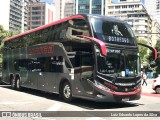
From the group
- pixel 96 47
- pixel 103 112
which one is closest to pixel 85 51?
pixel 96 47

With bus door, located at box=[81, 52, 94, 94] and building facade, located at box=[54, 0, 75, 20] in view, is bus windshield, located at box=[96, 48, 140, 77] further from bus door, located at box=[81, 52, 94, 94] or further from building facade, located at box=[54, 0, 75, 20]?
building facade, located at box=[54, 0, 75, 20]

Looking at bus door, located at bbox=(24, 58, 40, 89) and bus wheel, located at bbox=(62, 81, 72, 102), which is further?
bus door, located at bbox=(24, 58, 40, 89)

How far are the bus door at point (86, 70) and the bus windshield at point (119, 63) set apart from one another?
46 centimetres

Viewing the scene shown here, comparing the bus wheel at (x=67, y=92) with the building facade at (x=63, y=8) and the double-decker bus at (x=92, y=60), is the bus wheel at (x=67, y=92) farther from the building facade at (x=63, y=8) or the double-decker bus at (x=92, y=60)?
the building facade at (x=63, y=8)

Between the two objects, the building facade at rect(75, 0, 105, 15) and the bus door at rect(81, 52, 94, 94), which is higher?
the building facade at rect(75, 0, 105, 15)

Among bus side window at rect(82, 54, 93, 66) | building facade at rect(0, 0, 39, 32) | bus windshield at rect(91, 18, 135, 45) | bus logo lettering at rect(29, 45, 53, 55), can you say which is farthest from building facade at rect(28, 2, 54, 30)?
bus side window at rect(82, 54, 93, 66)

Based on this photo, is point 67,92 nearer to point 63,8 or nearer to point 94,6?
point 94,6

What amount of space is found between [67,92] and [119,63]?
2.98 metres

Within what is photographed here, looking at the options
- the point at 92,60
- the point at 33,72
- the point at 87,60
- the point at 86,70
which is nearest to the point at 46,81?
the point at 33,72

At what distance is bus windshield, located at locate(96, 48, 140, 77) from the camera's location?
13039 mm

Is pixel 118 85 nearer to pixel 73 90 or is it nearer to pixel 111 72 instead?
pixel 111 72

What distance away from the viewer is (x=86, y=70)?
13578 millimetres

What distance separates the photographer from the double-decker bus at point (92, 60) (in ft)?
42.8

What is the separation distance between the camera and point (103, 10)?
155500 mm
